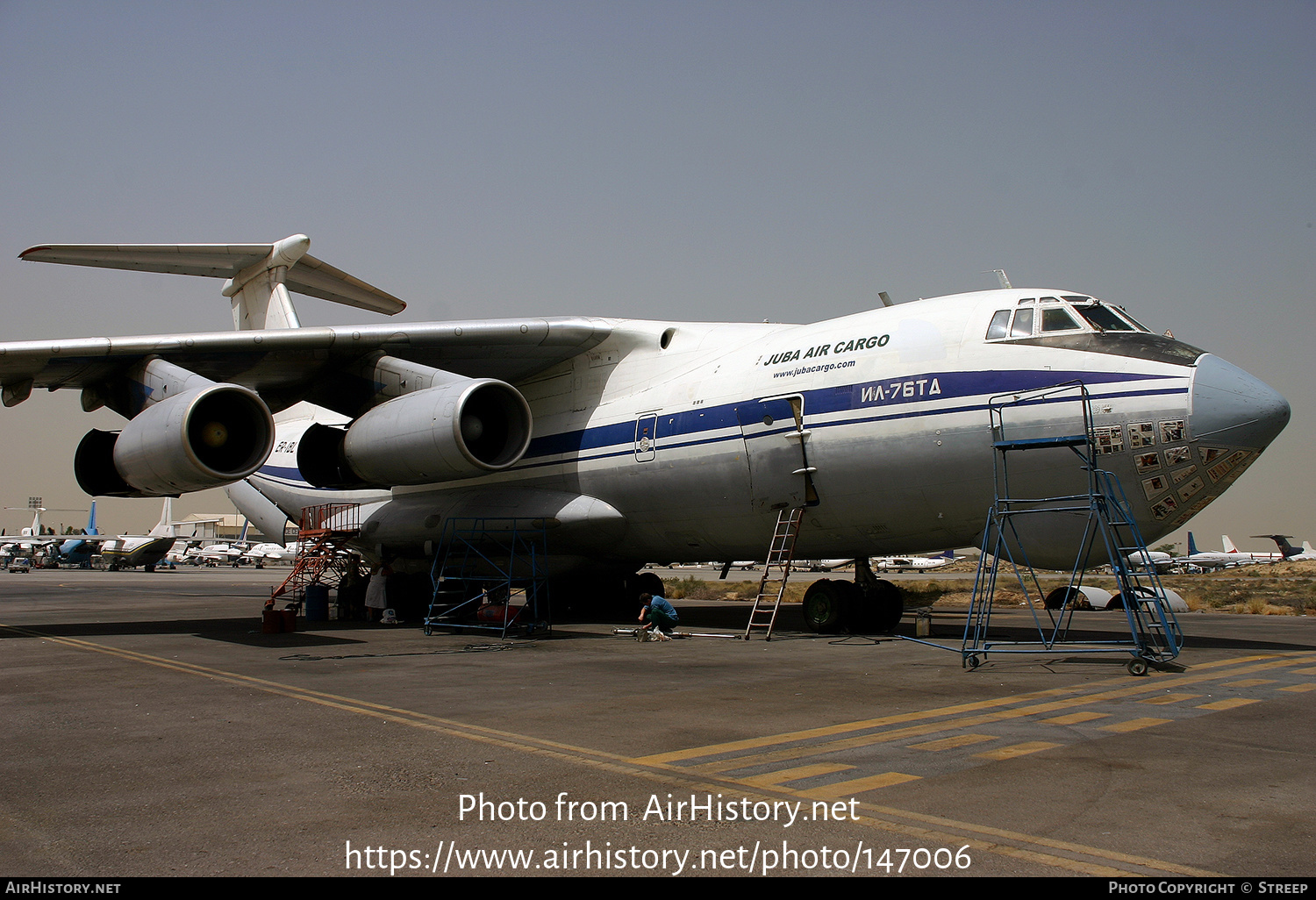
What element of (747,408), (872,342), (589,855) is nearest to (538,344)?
(747,408)

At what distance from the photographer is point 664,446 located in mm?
13258

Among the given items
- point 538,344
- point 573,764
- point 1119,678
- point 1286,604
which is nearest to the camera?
point 573,764

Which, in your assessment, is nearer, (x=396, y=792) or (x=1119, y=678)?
(x=396, y=792)

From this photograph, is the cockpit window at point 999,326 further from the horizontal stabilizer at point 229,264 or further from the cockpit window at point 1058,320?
the horizontal stabilizer at point 229,264

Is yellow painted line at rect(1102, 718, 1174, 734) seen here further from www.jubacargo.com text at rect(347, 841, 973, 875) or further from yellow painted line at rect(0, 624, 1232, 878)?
www.jubacargo.com text at rect(347, 841, 973, 875)

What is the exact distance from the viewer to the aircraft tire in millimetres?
12867

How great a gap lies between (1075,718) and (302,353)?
11.6m

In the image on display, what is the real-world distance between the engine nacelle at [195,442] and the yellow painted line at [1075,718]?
9258 millimetres

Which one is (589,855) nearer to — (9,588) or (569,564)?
(569,564)

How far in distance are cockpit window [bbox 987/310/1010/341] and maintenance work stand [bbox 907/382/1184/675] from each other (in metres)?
0.79

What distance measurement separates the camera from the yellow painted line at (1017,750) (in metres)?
5.19

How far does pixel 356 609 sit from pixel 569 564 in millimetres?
4487

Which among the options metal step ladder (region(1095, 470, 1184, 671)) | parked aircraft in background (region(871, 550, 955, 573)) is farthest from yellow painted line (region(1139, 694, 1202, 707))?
parked aircraft in background (region(871, 550, 955, 573))

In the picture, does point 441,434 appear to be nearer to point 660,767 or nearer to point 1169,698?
point 660,767
